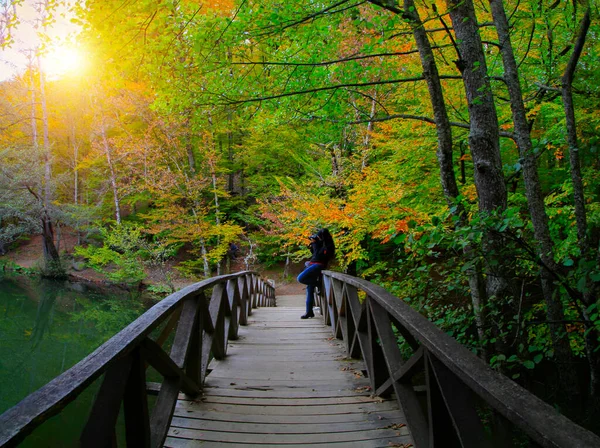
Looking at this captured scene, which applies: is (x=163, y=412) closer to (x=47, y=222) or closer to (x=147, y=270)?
(x=147, y=270)

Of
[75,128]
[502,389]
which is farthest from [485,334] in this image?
Answer: [75,128]

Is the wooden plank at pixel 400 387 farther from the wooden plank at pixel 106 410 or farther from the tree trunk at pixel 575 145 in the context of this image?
the tree trunk at pixel 575 145

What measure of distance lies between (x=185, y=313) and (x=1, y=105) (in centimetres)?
2637

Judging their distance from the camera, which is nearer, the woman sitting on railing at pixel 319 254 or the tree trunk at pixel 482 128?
the tree trunk at pixel 482 128

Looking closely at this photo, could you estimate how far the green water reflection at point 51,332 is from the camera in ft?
19.8

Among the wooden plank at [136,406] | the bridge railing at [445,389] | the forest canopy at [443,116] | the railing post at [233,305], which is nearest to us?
the bridge railing at [445,389]

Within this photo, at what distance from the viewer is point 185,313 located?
2.79m

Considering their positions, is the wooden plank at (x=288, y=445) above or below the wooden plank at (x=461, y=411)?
below

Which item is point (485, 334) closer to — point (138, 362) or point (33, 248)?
point (138, 362)

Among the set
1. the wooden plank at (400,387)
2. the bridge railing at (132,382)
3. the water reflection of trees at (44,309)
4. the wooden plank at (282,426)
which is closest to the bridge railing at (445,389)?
the wooden plank at (400,387)

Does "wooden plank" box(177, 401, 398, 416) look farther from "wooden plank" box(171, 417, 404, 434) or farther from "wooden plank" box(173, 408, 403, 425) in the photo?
"wooden plank" box(171, 417, 404, 434)

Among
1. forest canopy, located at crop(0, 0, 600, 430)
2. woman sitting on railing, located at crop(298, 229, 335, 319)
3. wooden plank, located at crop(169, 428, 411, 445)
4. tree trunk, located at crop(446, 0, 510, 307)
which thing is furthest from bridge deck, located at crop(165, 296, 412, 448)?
woman sitting on railing, located at crop(298, 229, 335, 319)

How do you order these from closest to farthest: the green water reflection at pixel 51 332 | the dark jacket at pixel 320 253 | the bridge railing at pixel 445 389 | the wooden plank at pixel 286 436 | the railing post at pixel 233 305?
1. the bridge railing at pixel 445 389
2. the wooden plank at pixel 286 436
3. the railing post at pixel 233 305
4. the dark jacket at pixel 320 253
5. the green water reflection at pixel 51 332

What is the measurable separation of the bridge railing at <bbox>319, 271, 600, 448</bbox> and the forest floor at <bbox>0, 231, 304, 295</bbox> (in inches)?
561
